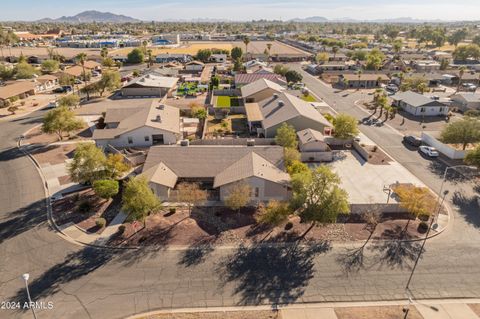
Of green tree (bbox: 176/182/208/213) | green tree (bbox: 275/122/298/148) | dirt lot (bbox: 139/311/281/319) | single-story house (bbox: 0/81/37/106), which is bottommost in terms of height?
dirt lot (bbox: 139/311/281/319)

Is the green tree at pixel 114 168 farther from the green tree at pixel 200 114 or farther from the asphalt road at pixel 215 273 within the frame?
the green tree at pixel 200 114

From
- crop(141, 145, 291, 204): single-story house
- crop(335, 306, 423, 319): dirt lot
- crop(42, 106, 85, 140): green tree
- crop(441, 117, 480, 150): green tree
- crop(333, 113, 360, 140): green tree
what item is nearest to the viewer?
crop(335, 306, 423, 319): dirt lot

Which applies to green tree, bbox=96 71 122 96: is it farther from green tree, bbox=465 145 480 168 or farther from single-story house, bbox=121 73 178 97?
green tree, bbox=465 145 480 168

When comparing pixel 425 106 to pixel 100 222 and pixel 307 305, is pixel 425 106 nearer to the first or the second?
pixel 307 305

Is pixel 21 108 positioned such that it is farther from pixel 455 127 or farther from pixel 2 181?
pixel 455 127

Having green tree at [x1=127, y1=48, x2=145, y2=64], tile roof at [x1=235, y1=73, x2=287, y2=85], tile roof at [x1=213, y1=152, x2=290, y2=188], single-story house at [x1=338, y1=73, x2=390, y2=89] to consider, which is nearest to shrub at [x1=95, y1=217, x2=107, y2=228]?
tile roof at [x1=213, y1=152, x2=290, y2=188]

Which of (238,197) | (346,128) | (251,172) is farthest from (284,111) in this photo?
(238,197)

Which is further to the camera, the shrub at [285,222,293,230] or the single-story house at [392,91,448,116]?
the single-story house at [392,91,448,116]
